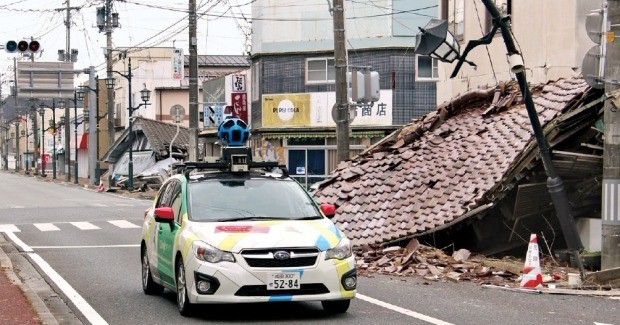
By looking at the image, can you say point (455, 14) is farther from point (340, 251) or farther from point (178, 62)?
point (178, 62)

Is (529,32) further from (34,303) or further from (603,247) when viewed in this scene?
(34,303)

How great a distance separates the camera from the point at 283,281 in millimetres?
10758

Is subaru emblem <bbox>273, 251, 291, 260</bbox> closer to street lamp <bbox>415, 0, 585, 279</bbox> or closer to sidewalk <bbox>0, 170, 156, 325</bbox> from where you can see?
sidewalk <bbox>0, 170, 156, 325</bbox>

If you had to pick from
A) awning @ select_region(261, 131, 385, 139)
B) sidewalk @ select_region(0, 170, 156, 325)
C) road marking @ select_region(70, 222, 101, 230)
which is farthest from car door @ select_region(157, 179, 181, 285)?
awning @ select_region(261, 131, 385, 139)

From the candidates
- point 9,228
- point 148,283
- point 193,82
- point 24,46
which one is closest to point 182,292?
point 148,283

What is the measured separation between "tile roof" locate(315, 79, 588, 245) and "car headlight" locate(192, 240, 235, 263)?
22.9 ft

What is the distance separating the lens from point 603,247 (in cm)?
1462

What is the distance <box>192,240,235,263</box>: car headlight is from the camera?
10773mm

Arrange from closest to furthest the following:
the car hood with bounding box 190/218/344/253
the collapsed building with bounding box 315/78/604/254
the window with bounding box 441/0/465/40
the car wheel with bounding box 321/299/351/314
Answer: the car hood with bounding box 190/218/344/253 < the car wheel with bounding box 321/299/351/314 < the collapsed building with bounding box 315/78/604/254 < the window with bounding box 441/0/465/40

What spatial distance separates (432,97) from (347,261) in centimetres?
3447

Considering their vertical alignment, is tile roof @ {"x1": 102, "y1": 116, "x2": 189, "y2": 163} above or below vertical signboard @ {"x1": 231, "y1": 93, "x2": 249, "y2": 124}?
below

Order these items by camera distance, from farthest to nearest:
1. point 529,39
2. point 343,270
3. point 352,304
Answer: point 529,39 < point 352,304 < point 343,270

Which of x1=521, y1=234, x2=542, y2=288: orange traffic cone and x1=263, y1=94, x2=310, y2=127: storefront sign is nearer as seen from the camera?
x1=521, y1=234, x2=542, y2=288: orange traffic cone

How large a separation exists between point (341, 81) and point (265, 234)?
42.6 feet
